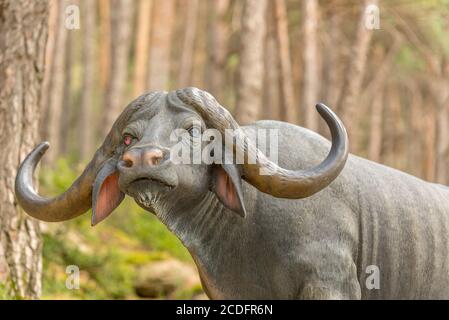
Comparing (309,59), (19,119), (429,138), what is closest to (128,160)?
(19,119)

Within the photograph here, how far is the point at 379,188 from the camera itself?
5.87m

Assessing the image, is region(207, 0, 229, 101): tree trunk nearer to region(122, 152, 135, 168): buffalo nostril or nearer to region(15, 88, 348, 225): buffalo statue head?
region(15, 88, 348, 225): buffalo statue head

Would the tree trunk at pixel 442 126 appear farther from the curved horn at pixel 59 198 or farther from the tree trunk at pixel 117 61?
the curved horn at pixel 59 198

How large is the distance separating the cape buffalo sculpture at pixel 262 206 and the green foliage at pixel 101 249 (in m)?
4.49

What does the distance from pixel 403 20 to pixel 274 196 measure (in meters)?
15.5

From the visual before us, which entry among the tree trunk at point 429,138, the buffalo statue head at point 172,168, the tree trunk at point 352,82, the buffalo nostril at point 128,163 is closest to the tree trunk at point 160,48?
the tree trunk at point 352,82

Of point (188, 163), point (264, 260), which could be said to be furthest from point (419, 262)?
point (188, 163)

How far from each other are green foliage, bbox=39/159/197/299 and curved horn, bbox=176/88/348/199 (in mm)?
4960

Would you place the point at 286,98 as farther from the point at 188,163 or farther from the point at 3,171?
the point at 188,163

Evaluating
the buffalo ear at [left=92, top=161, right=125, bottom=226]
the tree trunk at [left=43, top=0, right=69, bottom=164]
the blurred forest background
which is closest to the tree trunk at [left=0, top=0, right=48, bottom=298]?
the blurred forest background

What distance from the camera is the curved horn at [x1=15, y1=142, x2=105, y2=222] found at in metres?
5.39

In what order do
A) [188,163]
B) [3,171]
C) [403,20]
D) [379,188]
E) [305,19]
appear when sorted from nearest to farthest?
[188,163] < [379,188] < [3,171] < [305,19] < [403,20]

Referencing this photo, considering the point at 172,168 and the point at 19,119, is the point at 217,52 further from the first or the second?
the point at 172,168

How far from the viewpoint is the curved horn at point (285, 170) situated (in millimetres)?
5012
